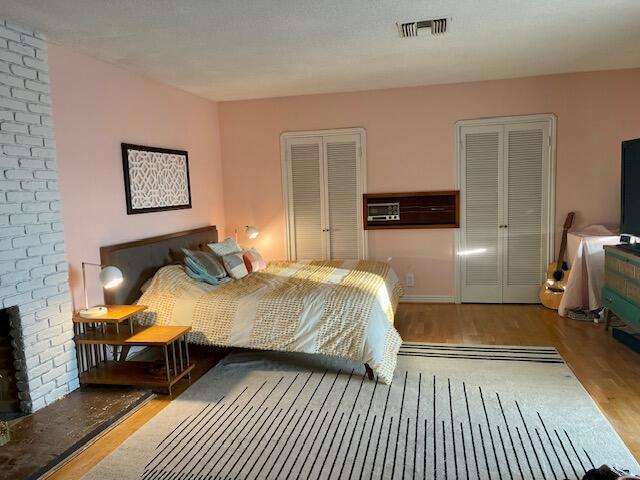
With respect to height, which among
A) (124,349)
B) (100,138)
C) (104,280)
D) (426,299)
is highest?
(100,138)

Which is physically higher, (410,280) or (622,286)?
(622,286)

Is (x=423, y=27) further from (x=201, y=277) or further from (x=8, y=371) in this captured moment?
(x=8, y=371)

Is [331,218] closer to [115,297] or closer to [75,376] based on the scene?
[115,297]

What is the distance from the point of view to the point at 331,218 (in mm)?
5633

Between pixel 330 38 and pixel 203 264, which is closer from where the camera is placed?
pixel 330 38

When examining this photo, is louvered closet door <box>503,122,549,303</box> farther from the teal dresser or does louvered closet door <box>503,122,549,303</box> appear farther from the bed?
the bed

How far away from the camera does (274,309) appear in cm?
350

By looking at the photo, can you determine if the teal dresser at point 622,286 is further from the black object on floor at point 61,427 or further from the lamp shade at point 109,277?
the lamp shade at point 109,277

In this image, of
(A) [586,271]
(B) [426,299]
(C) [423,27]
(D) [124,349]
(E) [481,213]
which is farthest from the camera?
(B) [426,299]

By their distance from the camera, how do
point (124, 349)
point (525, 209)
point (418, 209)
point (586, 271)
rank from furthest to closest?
point (418, 209)
point (525, 209)
point (586, 271)
point (124, 349)

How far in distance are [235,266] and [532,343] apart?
2.60 metres

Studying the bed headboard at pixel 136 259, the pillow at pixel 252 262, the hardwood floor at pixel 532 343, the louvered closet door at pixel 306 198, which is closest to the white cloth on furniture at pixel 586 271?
the hardwood floor at pixel 532 343

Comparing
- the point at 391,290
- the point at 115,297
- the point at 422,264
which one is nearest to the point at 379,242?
the point at 422,264

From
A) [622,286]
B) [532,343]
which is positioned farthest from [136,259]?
[622,286]
